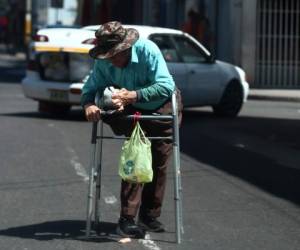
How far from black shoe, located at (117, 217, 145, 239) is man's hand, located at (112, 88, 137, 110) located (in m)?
0.90

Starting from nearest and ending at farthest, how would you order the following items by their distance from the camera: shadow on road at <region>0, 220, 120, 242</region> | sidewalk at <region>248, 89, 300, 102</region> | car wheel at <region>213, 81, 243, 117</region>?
shadow on road at <region>0, 220, 120, 242</region>
car wheel at <region>213, 81, 243, 117</region>
sidewalk at <region>248, 89, 300, 102</region>

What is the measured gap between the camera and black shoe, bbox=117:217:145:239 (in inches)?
295

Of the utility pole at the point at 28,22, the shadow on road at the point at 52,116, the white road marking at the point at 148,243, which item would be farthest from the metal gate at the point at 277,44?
the utility pole at the point at 28,22

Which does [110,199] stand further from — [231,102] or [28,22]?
[28,22]

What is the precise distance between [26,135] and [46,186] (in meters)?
4.47

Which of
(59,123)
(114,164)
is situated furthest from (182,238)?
(59,123)

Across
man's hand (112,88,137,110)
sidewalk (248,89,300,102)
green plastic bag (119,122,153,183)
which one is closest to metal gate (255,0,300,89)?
sidewalk (248,89,300,102)

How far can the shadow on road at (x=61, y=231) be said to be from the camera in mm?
7621

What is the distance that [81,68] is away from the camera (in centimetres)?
1652

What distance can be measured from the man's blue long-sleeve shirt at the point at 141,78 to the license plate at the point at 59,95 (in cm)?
893

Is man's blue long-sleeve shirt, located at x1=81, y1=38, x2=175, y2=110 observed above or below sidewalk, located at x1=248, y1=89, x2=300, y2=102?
above

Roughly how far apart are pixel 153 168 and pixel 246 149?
19.9ft

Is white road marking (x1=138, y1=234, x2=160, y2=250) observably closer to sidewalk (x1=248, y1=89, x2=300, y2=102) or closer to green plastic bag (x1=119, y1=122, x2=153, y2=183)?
green plastic bag (x1=119, y1=122, x2=153, y2=183)

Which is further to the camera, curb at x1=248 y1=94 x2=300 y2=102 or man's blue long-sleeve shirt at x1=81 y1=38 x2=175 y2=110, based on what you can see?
curb at x1=248 y1=94 x2=300 y2=102
